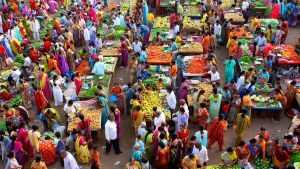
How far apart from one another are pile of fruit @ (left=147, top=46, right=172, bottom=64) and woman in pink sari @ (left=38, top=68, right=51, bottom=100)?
4.26 m

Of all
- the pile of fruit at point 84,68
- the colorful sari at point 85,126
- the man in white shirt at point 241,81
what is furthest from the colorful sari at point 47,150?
the man in white shirt at point 241,81

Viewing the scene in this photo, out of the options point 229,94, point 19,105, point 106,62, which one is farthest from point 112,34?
point 229,94

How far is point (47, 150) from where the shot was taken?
A: 1142 cm

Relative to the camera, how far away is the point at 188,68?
50.0 ft

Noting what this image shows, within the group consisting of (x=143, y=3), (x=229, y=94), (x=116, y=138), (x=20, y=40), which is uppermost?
(x=143, y=3)

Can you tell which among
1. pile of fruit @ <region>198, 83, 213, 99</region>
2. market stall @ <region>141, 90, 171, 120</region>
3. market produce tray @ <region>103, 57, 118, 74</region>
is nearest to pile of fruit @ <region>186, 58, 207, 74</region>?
pile of fruit @ <region>198, 83, 213, 99</region>

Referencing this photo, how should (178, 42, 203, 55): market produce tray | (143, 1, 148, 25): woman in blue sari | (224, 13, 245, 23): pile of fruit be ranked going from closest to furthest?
(178, 42, 203, 55): market produce tray
(224, 13, 245, 23): pile of fruit
(143, 1, 148, 25): woman in blue sari

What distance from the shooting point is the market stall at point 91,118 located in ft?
40.1

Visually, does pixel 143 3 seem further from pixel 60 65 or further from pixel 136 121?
pixel 136 121

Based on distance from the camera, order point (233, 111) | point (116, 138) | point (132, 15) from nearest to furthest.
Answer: point (116, 138)
point (233, 111)
point (132, 15)

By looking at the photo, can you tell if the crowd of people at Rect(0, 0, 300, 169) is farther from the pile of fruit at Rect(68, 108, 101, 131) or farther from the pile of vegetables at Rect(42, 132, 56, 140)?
the pile of fruit at Rect(68, 108, 101, 131)

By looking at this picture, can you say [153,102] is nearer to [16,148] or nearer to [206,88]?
[206,88]

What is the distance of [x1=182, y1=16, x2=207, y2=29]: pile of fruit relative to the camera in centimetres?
1880

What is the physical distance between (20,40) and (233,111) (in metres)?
11.6
